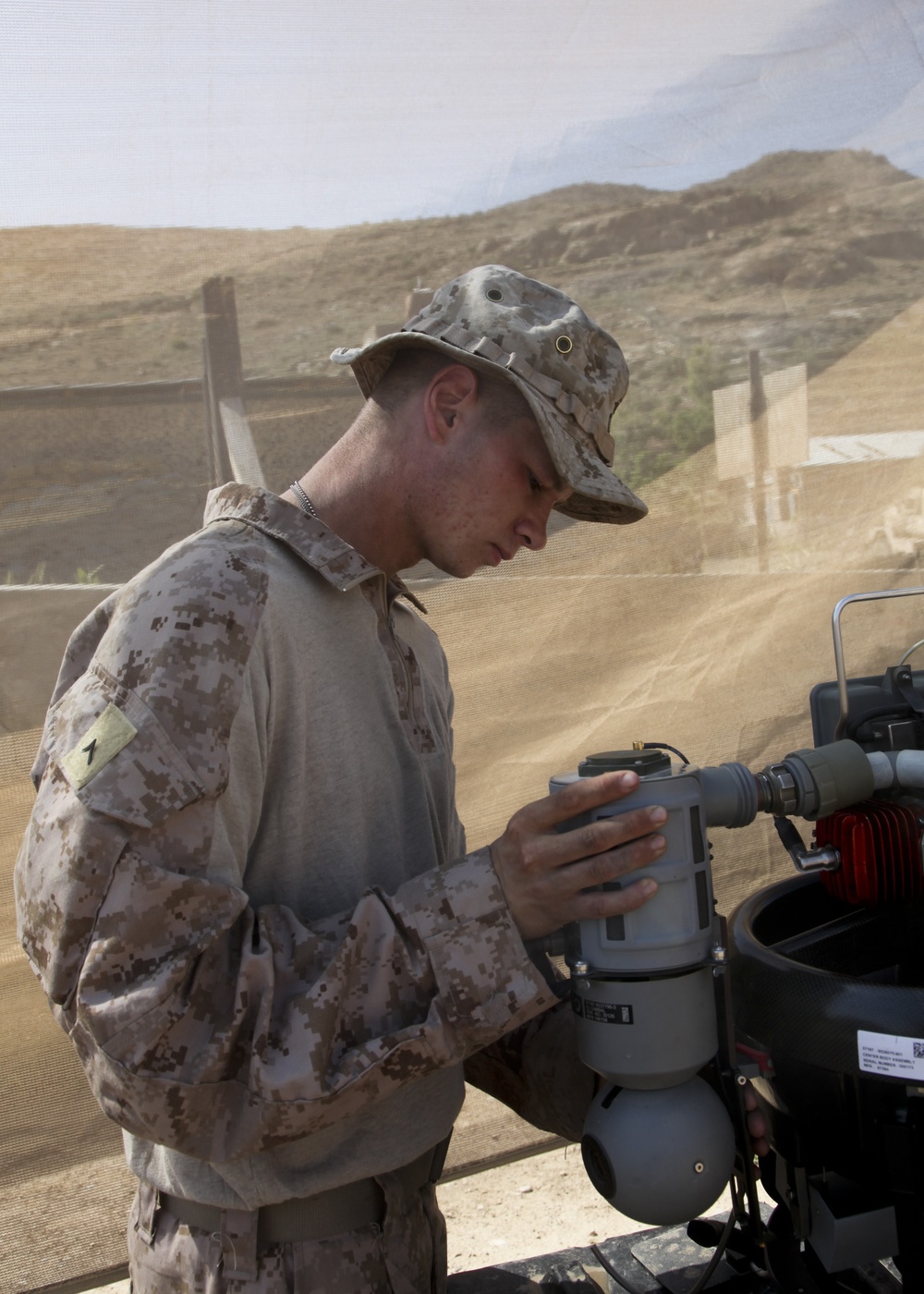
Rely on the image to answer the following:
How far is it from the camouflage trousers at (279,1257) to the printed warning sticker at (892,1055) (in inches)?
22.1

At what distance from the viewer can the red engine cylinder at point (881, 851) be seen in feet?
4.08

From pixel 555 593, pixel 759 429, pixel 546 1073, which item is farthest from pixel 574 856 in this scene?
pixel 759 429

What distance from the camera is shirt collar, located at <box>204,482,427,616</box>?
1.23 m

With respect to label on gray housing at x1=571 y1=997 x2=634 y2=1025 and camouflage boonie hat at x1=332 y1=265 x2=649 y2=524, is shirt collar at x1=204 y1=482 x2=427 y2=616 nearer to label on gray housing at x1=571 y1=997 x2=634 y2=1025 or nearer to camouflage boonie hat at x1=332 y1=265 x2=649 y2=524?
camouflage boonie hat at x1=332 y1=265 x2=649 y2=524

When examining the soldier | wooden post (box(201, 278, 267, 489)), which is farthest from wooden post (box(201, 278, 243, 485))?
the soldier

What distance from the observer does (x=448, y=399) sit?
4.25 feet

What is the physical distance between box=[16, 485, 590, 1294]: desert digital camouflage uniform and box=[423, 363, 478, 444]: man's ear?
19 cm

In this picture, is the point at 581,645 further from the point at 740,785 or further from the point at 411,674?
the point at 740,785

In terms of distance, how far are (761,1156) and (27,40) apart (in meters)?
2.72

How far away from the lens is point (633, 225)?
335cm

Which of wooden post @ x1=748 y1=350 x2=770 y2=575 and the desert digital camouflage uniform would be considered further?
wooden post @ x1=748 y1=350 x2=770 y2=575

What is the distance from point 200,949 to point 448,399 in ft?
2.25

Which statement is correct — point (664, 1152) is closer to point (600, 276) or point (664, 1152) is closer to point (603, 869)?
point (603, 869)

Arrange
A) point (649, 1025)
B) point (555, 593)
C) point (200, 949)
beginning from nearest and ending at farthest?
point (200, 949)
point (649, 1025)
point (555, 593)
